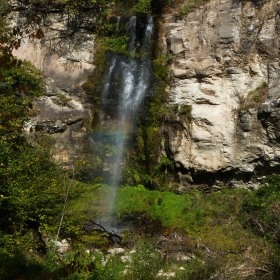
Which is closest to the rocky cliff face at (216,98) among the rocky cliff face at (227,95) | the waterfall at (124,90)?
the rocky cliff face at (227,95)

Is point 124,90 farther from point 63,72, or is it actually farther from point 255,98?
point 255,98

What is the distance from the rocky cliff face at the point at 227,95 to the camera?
12.0 metres

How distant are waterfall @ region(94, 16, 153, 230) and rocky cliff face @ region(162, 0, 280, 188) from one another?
3.78 feet

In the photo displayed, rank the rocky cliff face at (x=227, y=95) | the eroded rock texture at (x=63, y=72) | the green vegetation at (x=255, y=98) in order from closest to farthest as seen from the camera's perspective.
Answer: the rocky cliff face at (x=227, y=95) < the green vegetation at (x=255, y=98) < the eroded rock texture at (x=63, y=72)

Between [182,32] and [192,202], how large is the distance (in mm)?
6028

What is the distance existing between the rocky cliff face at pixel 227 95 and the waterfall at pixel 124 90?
1.15 meters

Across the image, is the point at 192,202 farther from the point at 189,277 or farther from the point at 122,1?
the point at 122,1

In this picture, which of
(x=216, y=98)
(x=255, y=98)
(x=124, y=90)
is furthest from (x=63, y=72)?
(x=255, y=98)

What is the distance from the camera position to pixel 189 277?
8.03 meters

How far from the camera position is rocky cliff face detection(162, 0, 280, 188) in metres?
12.0

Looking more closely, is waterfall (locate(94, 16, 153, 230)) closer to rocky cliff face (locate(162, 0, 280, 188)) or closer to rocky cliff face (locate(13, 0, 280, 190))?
rocky cliff face (locate(13, 0, 280, 190))

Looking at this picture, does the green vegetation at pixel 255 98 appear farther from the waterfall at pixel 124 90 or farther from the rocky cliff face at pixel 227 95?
the waterfall at pixel 124 90

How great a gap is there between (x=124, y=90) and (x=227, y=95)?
3526mm

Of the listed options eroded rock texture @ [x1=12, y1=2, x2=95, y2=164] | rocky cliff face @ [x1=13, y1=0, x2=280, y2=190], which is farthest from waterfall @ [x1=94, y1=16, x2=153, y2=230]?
eroded rock texture @ [x1=12, y1=2, x2=95, y2=164]
